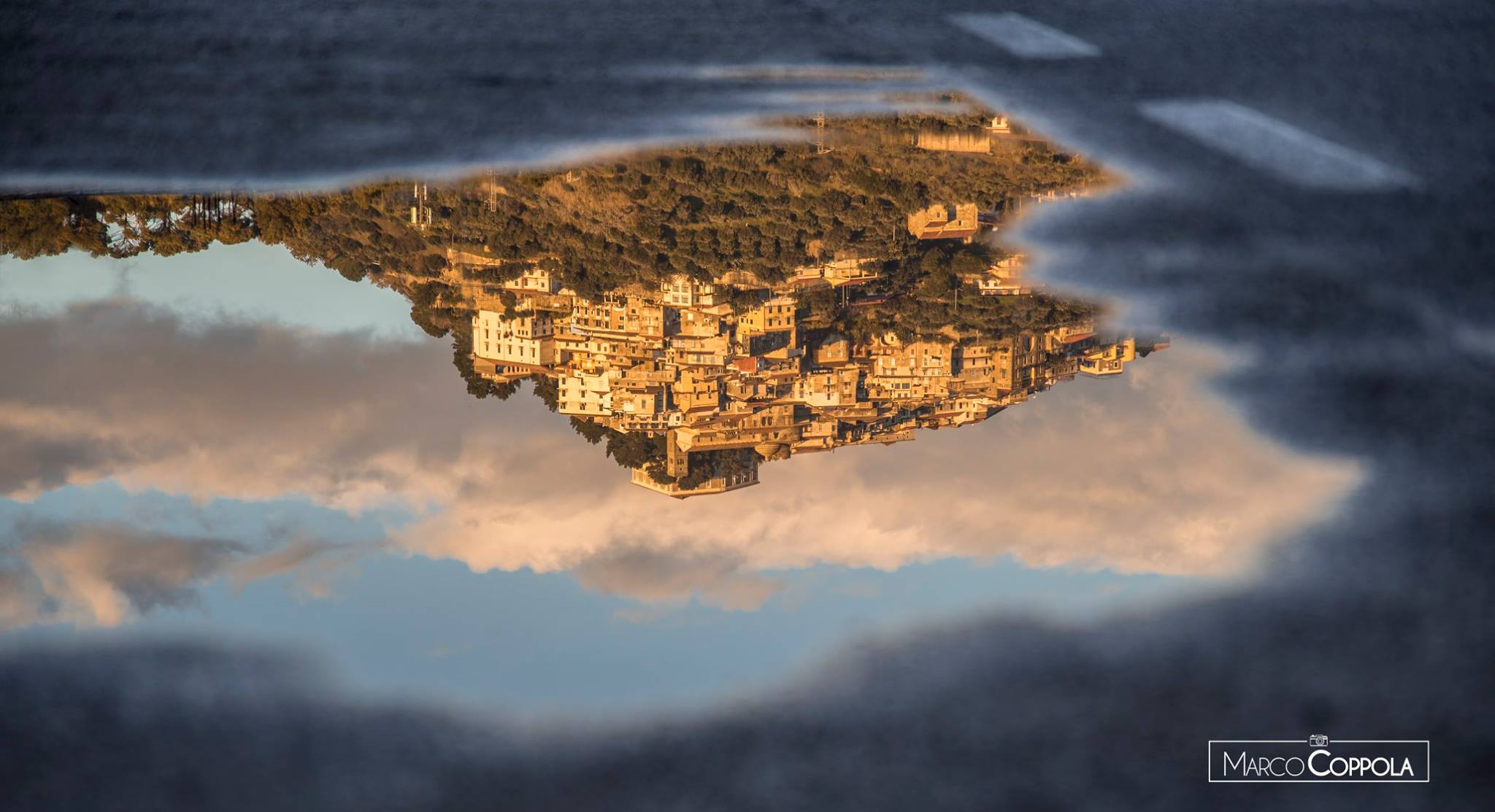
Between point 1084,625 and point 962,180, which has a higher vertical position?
point 962,180

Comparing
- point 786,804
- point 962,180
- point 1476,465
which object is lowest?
point 786,804

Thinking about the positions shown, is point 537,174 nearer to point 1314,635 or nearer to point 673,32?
point 673,32

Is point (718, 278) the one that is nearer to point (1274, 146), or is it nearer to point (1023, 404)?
point (1023, 404)

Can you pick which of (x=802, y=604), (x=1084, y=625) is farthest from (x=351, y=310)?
(x=1084, y=625)

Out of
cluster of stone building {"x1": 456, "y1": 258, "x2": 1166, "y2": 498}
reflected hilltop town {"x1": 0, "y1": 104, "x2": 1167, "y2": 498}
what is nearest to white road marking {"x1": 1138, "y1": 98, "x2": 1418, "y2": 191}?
reflected hilltop town {"x1": 0, "y1": 104, "x2": 1167, "y2": 498}

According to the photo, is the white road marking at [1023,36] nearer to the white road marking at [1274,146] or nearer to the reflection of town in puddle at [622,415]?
the white road marking at [1274,146]

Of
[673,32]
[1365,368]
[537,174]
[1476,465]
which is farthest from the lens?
[673,32]

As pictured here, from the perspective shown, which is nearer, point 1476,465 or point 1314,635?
point 1314,635

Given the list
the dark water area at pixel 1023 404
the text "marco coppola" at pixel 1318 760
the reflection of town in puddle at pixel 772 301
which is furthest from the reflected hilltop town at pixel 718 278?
the text "marco coppola" at pixel 1318 760
